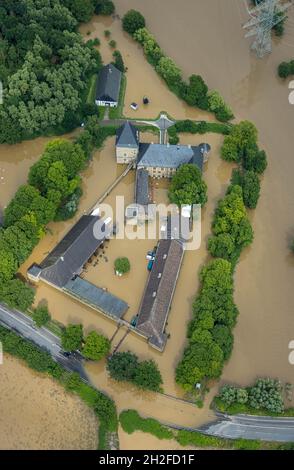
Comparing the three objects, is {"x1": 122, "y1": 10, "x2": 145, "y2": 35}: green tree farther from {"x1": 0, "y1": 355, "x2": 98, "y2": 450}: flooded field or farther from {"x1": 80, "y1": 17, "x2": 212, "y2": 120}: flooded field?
{"x1": 0, "y1": 355, "x2": 98, "y2": 450}: flooded field

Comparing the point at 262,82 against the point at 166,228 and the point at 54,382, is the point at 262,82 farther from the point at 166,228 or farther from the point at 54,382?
the point at 54,382

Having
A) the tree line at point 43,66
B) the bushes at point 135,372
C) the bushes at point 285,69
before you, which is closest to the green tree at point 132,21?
the tree line at point 43,66

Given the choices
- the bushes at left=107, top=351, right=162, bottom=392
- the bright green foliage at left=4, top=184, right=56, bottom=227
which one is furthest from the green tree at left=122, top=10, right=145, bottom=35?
the bushes at left=107, top=351, right=162, bottom=392

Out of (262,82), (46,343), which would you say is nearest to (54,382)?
(46,343)

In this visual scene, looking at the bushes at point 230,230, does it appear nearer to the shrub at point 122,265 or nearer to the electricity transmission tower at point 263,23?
the shrub at point 122,265

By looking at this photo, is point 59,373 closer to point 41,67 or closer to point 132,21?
point 41,67

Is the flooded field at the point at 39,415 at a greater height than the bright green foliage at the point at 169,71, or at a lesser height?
lesser

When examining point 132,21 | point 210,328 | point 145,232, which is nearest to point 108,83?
point 132,21
